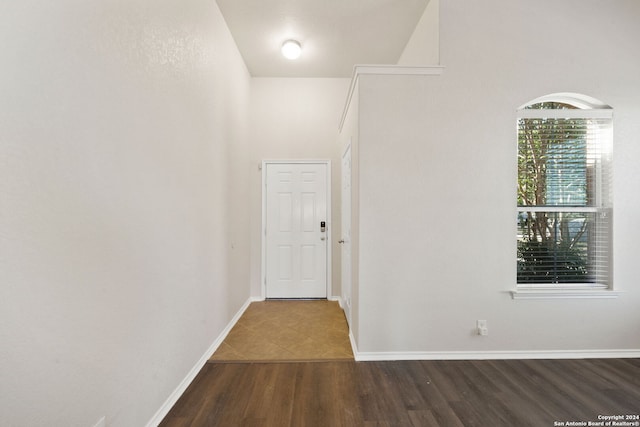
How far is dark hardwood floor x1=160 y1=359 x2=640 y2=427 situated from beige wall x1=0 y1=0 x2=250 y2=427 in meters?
0.35

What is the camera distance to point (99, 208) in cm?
119

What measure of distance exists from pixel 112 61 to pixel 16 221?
83 centimetres

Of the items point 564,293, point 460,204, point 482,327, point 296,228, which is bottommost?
point 482,327

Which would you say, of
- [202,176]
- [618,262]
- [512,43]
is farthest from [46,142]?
[618,262]

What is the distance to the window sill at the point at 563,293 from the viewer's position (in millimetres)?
2232

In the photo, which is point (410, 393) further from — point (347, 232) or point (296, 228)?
point (296, 228)

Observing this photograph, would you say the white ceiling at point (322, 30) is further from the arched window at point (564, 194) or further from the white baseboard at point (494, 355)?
the white baseboard at point (494, 355)

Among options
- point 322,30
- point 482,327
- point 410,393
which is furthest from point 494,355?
point 322,30

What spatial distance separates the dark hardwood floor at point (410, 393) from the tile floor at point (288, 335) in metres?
0.13

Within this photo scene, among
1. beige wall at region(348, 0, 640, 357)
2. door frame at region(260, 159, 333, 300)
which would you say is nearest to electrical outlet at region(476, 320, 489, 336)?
beige wall at region(348, 0, 640, 357)

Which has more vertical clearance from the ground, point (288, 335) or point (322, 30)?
point (322, 30)

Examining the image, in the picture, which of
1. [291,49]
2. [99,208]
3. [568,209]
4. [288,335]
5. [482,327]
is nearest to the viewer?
[99,208]

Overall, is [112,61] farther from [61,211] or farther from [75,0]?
[61,211]

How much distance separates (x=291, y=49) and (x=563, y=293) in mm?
3581
